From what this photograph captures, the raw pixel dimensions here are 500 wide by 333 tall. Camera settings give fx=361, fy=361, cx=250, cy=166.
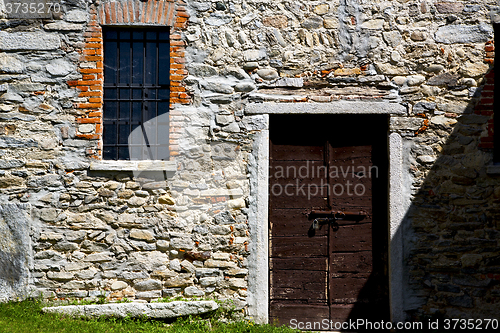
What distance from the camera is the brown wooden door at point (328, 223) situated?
400cm

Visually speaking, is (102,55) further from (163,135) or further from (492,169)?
(492,169)

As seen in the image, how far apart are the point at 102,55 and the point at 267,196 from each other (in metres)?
2.37

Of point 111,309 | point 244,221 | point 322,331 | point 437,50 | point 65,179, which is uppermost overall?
point 437,50

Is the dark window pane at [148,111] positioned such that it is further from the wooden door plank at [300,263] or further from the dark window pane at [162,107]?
the wooden door plank at [300,263]

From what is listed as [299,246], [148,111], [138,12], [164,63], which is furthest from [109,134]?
[299,246]

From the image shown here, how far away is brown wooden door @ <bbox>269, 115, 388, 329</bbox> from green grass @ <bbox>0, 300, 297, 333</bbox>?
547mm

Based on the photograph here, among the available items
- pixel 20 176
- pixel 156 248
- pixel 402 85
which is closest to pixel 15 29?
pixel 20 176

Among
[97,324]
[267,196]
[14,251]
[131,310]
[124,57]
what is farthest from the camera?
[124,57]

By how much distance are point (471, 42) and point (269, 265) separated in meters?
3.29

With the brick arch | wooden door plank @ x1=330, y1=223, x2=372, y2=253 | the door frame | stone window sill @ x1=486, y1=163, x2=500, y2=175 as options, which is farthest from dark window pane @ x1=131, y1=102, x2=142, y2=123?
stone window sill @ x1=486, y1=163, x2=500, y2=175

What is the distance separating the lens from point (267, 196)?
391 cm

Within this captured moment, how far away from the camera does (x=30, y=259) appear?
3.81m

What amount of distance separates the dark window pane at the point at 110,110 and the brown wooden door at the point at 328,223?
181cm

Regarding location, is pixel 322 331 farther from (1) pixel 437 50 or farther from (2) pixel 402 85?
(1) pixel 437 50
